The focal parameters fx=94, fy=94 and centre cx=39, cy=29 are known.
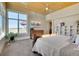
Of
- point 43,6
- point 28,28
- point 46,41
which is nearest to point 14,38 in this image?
point 28,28

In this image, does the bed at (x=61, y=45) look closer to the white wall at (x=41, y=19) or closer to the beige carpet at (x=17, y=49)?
the white wall at (x=41, y=19)

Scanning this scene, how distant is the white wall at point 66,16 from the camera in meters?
1.84

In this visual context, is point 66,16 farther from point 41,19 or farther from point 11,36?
point 11,36

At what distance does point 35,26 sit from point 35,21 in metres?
0.11

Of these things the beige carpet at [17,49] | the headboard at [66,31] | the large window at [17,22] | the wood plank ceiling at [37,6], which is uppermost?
the wood plank ceiling at [37,6]

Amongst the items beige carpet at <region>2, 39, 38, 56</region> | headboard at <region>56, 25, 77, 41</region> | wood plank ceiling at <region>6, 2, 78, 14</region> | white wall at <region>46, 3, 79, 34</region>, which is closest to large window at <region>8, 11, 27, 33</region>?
wood plank ceiling at <region>6, 2, 78, 14</region>

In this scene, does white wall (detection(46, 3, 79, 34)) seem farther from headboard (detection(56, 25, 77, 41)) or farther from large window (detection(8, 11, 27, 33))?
large window (detection(8, 11, 27, 33))

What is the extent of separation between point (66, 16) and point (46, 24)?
45 cm

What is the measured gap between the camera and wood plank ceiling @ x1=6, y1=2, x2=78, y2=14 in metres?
1.93

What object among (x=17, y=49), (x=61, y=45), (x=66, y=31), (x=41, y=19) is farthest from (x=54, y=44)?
(x=17, y=49)

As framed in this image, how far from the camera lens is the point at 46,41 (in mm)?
2086

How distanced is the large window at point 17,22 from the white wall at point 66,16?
525 millimetres

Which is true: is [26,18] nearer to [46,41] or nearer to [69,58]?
[46,41]

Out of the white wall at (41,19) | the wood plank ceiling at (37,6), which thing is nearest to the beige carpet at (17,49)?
the white wall at (41,19)
